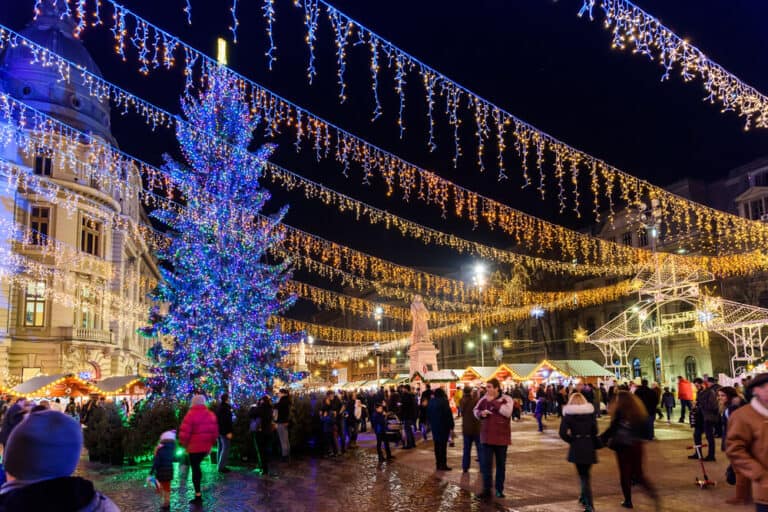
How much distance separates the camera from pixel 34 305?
1588 inches

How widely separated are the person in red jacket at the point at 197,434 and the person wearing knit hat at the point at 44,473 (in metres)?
8.23

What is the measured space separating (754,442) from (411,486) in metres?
7.71

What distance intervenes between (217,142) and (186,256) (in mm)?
3971

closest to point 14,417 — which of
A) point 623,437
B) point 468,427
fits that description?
point 468,427

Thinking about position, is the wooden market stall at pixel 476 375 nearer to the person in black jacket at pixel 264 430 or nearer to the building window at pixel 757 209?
the building window at pixel 757 209

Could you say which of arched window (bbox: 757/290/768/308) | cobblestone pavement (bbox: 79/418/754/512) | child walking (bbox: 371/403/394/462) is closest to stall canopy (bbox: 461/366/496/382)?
cobblestone pavement (bbox: 79/418/754/512)

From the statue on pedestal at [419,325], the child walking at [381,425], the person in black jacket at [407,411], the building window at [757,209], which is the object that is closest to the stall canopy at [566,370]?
the statue on pedestal at [419,325]

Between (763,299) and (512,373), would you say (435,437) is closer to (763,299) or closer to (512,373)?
(512,373)

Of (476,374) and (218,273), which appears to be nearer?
(218,273)

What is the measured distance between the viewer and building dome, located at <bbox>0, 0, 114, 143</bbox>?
143 feet

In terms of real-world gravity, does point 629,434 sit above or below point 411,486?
above

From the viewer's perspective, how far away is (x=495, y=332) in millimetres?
74000

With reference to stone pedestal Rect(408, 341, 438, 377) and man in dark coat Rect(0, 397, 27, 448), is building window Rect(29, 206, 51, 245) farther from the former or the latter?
man in dark coat Rect(0, 397, 27, 448)

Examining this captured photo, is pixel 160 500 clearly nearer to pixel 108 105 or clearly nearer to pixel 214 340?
pixel 214 340
